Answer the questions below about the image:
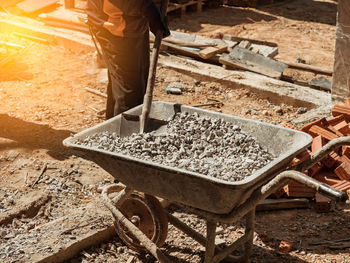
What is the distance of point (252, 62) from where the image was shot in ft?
25.2

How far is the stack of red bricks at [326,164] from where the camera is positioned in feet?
15.2

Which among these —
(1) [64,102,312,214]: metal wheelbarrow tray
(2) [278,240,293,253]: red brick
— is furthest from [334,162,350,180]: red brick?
(1) [64,102,312,214]: metal wheelbarrow tray

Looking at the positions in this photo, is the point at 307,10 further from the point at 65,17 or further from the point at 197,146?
the point at 197,146

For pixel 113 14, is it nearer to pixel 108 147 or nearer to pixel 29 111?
pixel 108 147

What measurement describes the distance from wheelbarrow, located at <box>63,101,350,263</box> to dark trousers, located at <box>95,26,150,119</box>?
2.99ft

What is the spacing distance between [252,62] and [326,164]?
3.09 meters

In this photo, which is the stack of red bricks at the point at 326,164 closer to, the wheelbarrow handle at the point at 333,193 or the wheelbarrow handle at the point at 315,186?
the wheelbarrow handle at the point at 315,186

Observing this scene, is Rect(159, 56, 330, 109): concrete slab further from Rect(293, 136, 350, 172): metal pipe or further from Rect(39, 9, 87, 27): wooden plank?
Rect(293, 136, 350, 172): metal pipe

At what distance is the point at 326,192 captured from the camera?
259cm

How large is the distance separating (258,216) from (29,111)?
3.58 meters

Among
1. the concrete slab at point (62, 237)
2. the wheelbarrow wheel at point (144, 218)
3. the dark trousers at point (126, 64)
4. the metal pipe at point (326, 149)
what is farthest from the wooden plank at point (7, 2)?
the metal pipe at point (326, 149)

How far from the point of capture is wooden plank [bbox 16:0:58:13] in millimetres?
9766

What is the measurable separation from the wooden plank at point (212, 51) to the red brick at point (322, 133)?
2940mm

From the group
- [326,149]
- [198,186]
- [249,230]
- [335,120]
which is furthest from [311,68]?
[198,186]
